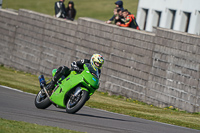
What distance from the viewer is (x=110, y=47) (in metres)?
18.4

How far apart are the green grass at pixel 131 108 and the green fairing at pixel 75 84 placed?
2.53m

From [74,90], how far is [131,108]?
14.2 feet

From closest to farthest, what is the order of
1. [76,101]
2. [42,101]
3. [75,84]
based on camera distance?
[76,101] → [75,84] → [42,101]

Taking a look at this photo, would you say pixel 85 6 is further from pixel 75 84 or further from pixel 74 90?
pixel 75 84

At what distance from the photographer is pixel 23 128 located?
7.90m

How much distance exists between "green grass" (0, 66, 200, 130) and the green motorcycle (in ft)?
8.39

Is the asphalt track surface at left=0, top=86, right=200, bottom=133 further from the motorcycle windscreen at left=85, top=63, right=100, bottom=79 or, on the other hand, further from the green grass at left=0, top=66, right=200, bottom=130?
the green grass at left=0, top=66, right=200, bottom=130

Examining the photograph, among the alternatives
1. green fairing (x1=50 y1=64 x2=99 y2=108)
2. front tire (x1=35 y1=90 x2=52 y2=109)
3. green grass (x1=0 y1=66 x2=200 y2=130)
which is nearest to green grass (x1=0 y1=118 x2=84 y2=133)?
green fairing (x1=50 y1=64 x2=99 y2=108)

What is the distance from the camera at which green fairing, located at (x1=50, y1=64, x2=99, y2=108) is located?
10.9 m

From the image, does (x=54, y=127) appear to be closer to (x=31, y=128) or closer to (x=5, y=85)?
(x=31, y=128)

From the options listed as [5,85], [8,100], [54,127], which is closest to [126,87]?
[5,85]

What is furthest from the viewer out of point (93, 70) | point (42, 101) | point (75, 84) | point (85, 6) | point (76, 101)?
point (85, 6)

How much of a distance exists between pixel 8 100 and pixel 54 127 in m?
4.16

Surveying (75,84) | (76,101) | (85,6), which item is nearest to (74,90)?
(75,84)
